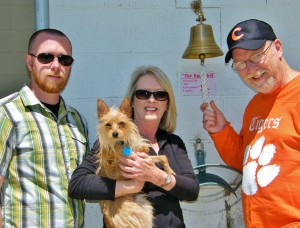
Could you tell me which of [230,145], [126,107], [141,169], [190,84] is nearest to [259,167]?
[230,145]

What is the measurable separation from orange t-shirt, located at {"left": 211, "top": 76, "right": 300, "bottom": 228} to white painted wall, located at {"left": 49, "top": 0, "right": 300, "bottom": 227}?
1.51 metres

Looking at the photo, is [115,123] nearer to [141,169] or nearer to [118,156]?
[118,156]

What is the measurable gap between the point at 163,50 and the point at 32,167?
1973mm

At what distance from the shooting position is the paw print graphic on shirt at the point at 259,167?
7.39 ft

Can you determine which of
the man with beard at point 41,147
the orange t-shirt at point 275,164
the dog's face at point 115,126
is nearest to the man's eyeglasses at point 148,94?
the dog's face at point 115,126

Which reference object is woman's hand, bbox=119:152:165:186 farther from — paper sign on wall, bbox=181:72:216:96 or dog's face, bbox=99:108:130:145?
paper sign on wall, bbox=181:72:216:96

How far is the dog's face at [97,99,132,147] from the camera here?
2596mm

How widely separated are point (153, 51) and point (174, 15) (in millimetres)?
387

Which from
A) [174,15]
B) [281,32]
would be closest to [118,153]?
[174,15]

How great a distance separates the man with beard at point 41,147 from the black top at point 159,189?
0.12 m

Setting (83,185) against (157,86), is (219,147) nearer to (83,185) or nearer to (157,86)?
(157,86)

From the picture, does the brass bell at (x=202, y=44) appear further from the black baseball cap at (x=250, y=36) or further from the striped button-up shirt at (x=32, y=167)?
the striped button-up shirt at (x=32, y=167)

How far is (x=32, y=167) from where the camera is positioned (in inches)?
92.3

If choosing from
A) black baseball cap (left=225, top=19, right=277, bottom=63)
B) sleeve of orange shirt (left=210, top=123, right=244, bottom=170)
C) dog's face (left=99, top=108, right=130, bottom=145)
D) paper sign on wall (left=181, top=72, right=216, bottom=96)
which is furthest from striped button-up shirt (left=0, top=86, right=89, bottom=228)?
paper sign on wall (left=181, top=72, right=216, bottom=96)
